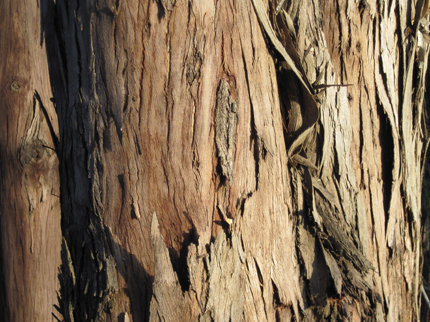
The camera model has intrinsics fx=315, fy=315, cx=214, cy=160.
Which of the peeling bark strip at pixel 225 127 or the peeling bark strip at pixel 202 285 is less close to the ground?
the peeling bark strip at pixel 225 127

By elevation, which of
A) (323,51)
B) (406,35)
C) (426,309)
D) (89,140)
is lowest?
(426,309)

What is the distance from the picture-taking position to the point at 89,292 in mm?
1165

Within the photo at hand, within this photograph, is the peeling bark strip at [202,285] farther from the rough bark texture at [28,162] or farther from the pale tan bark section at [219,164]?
the rough bark texture at [28,162]

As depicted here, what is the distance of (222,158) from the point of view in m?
1.10

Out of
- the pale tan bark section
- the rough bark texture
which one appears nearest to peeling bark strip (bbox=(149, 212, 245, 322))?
the pale tan bark section

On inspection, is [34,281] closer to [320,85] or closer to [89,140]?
[89,140]

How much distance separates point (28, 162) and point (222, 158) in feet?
2.90

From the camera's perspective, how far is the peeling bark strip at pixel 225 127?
1095 millimetres

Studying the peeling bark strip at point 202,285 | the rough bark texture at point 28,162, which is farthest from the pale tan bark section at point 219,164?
the rough bark texture at point 28,162

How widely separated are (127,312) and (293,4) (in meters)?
1.32

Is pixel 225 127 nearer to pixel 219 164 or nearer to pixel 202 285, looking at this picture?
pixel 219 164

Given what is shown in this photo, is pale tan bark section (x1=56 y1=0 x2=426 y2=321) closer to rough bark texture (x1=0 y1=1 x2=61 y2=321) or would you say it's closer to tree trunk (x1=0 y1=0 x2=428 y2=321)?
tree trunk (x1=0 y1=0 x2=428 y2=321)

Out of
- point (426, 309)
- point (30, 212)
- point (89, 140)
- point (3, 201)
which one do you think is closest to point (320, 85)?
point (89, 140)

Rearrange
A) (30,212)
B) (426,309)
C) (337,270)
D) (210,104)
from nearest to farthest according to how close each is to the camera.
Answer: (210,104) < (337,270) < (30,212) < (426,309)
